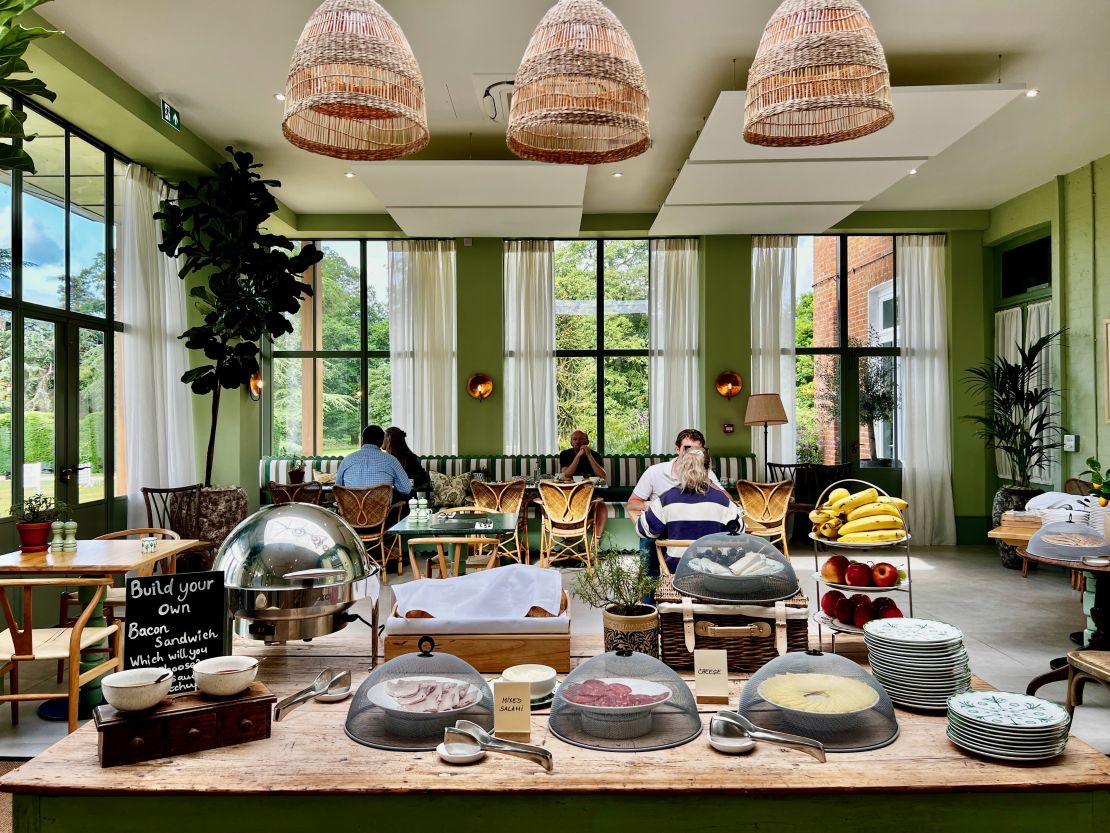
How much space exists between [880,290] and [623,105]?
8.77 metres

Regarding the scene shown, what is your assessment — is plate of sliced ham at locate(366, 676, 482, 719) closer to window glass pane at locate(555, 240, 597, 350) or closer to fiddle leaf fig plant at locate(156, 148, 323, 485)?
fiddle leaf fig plant at locate(156, 148, 323, 485)

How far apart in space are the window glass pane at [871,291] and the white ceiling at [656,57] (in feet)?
7.99

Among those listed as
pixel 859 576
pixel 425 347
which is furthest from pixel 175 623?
pixel 425 347

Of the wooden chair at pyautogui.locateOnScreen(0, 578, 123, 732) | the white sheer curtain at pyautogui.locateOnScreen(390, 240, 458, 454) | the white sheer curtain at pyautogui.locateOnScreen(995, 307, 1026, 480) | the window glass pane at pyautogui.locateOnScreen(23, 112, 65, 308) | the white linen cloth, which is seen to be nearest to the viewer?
the white linen cloth

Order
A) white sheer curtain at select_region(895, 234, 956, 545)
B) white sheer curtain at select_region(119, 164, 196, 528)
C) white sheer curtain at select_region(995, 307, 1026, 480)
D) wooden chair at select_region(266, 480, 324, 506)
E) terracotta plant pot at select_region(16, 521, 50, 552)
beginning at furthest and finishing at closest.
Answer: white sheer curtain at select_region(895, 234, 956, 545), white sheer curtain at select_region(995, 307, 1026, 480), wooden chair at select_region(266, 480, 324, 506), white sheer curtain at select_region(119, 164, 196, 528), terracotta plant pot at select_region(16, 521, 50, 552)

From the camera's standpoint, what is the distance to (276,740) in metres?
1.76

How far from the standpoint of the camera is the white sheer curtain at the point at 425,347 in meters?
10.1

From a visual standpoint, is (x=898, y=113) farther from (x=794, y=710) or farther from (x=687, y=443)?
(x=794, y=710)

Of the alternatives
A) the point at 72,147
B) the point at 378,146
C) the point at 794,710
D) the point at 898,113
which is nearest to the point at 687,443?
the point at 898,113

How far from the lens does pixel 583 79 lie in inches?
90.4

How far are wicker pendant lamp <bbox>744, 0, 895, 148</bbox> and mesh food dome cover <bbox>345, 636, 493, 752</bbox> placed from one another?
191 centimetres

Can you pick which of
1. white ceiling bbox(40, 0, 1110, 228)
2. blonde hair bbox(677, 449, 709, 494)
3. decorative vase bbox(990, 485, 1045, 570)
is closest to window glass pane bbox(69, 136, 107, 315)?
white ceiling bbox(40, 0, 1110, 228)

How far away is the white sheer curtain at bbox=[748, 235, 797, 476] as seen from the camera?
9.97m

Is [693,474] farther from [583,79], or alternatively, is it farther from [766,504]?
[766,504]
